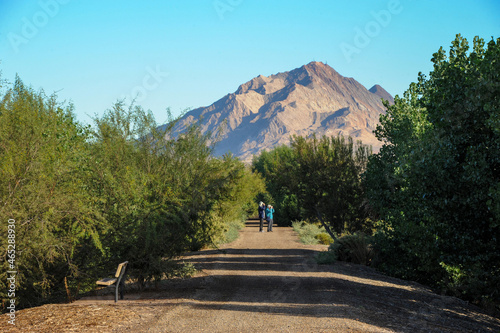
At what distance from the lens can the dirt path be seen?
Result: 8.20 meters

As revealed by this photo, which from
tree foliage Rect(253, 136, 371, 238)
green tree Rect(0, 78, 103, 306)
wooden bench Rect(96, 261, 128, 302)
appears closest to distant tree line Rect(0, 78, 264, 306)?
green tree Rect(0, 78, 103, 306)

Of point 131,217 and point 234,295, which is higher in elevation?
point 131,217

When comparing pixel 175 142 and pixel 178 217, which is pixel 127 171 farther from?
pixel 175 142

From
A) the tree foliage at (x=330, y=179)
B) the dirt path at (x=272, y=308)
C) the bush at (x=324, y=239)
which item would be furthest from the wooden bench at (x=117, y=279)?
the bush at (x=324, y=239)

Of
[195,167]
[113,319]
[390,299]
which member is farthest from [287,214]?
[113,319]

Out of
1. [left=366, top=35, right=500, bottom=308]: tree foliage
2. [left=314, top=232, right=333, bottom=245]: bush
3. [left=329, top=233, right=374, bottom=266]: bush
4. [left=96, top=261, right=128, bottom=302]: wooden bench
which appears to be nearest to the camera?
[left=366, top=35, right=500, bottom=308]: tree foliage

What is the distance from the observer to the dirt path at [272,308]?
26.9ft

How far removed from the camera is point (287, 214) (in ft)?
160

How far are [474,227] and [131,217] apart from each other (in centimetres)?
759

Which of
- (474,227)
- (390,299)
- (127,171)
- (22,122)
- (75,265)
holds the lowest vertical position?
(390,299)

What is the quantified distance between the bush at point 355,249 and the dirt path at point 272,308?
9.33 ft

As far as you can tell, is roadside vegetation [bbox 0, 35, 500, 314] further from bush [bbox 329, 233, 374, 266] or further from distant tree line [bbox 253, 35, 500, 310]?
bush [bbox 329, 233, 374, 266]

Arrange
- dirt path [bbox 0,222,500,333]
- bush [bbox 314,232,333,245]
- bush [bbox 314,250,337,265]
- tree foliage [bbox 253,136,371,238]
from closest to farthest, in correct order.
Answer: dirt path [bbox 0,222,500,333], bush [bbox 314,250,337,265], tree foliage [bbox 253,136,371,238], bush [bbox 314,232,333,245]

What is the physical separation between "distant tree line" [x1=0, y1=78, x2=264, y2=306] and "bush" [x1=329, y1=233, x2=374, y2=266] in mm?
7776
